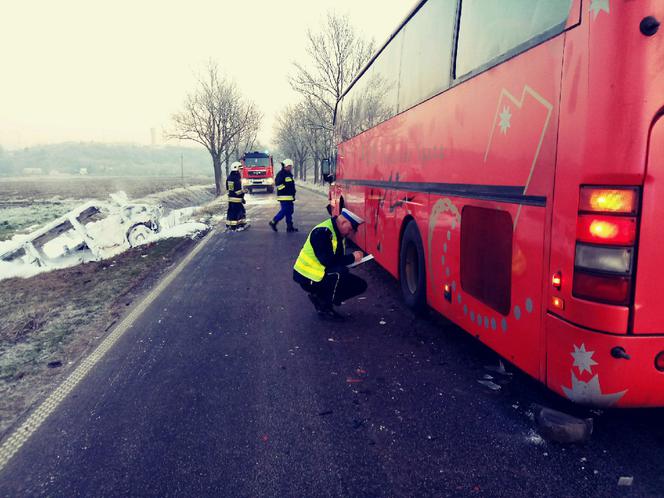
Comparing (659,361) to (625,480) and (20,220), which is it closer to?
(625,480)

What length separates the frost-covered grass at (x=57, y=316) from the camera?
13.9 feet

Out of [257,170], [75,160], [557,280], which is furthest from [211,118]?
[75,160]

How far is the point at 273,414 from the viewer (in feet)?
11.5

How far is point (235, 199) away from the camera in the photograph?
1372 centimetres

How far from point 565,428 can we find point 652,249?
125 centimetres

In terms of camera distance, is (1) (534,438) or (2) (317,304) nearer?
(1) (534,438)

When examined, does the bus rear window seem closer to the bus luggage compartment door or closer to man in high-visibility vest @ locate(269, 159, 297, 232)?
the bus luggage compartment door

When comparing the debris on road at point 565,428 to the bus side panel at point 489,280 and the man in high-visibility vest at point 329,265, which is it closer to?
the bus side panel at point 489,280

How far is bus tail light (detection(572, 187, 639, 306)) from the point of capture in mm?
2471

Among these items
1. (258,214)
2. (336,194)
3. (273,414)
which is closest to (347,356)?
(273,414)

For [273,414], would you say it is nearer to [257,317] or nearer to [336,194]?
[257,317]

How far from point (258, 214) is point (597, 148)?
17980mm

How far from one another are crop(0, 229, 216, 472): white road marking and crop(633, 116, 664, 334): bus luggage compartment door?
395 centimetres

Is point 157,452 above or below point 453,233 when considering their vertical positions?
below
